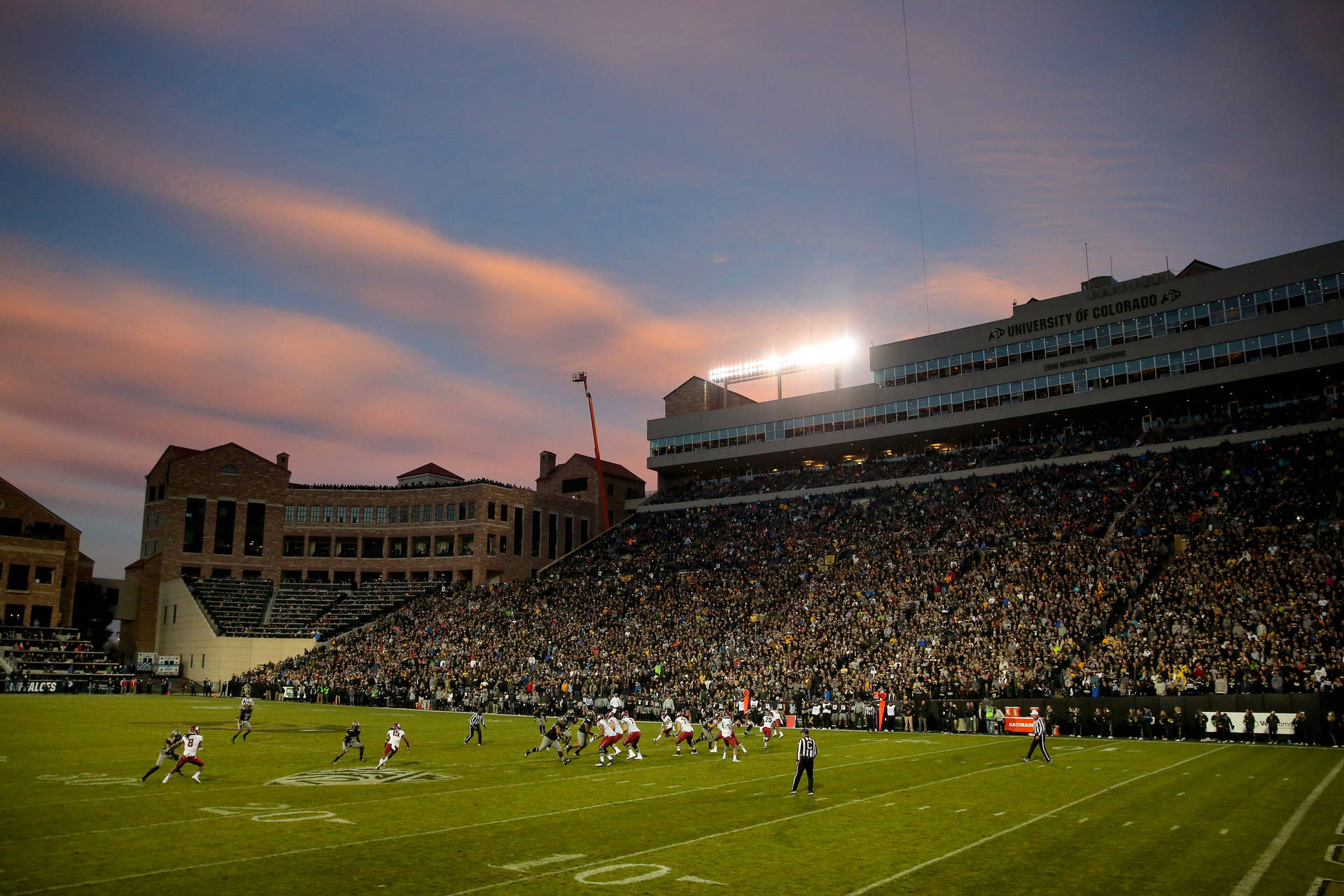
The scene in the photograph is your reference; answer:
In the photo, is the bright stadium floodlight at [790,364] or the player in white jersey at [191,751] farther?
the bright stadium floodlight at [790,364]

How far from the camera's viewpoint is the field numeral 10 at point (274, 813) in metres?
17.3

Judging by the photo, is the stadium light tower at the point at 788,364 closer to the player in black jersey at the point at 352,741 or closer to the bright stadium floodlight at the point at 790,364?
the bright stadium floodlight at the point at 790,364

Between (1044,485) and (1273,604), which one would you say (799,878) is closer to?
(1273,604)

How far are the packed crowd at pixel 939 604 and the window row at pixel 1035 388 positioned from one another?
7073 mm

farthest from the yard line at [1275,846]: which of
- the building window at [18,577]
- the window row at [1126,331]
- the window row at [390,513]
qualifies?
the building window at [18,577]

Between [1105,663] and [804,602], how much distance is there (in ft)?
63.4

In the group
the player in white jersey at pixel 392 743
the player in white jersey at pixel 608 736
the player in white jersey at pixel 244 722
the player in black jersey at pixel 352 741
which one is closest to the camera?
the player in white jersey at pixel 392 743

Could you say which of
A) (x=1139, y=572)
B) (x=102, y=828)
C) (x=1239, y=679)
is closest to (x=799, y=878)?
(x=102, y=828)

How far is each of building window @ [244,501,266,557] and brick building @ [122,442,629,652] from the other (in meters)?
0.07

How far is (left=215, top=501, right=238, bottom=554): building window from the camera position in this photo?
274 ft

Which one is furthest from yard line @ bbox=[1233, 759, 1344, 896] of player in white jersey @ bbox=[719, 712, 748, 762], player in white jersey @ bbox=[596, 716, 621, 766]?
player in white jersey @ bbox=[596, 716, 621, 766]

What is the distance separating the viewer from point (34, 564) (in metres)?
77.1

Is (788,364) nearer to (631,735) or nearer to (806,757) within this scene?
(631,735)

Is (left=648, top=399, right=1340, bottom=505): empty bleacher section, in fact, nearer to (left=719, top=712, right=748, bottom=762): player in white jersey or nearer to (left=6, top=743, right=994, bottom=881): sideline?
(left=6, top=743, right=994, bottom=881): sideline
